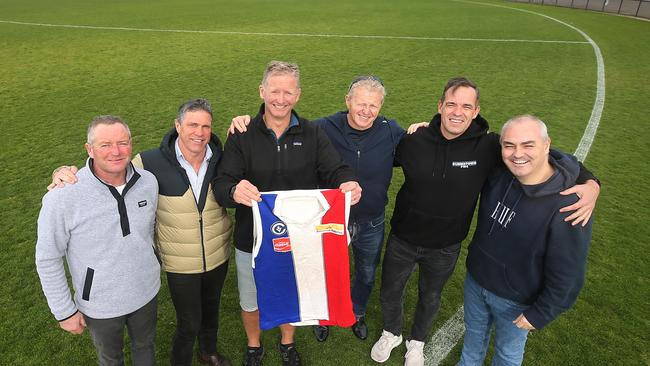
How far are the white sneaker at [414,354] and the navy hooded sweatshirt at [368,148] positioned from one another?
1.33 meters

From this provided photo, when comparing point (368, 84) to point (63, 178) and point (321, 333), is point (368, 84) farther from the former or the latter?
point (321, 333)

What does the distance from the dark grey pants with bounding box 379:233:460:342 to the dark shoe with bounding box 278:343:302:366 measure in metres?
0.83

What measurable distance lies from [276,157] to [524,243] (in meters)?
1.69

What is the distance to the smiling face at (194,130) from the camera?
2629 millimetres

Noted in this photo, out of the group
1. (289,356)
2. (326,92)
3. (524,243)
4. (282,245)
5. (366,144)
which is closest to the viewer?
(524,243)

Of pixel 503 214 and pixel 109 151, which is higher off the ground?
pixel 109 151

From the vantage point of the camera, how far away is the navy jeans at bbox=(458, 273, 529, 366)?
282 cm

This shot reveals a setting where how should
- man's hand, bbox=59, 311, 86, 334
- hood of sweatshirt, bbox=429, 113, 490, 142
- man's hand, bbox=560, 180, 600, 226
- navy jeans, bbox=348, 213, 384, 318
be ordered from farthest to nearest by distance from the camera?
navy jeans, bbox=348, 213, 384, 318
hood of sweatshirt, bbox=429, 113, 490, 142
man's hand, bbox=59, 311, 86, 334
man's hand, bbox=560, 180, 600, 226

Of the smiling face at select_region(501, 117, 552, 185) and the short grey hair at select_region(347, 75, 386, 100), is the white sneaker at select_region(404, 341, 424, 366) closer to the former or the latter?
the smiling face at select_region(501, 117, 552, 185)

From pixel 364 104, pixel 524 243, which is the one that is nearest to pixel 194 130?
pixel 364 104

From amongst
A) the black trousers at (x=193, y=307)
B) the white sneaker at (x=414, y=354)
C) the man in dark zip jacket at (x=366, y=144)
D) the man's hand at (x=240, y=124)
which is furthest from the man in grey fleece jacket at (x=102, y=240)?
the white sneaker at (x=414, y=354)

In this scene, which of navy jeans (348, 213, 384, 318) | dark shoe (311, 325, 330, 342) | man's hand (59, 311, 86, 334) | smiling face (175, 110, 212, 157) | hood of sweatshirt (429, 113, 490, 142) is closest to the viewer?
man's hand (59, 311, 86, 334)

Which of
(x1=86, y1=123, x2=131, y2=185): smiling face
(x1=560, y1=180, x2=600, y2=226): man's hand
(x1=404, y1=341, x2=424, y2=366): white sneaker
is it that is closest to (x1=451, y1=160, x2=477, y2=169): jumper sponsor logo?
(x1=560, y1=180, x2=600, y2=226): man's hand

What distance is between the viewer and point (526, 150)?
2391 millimetres
